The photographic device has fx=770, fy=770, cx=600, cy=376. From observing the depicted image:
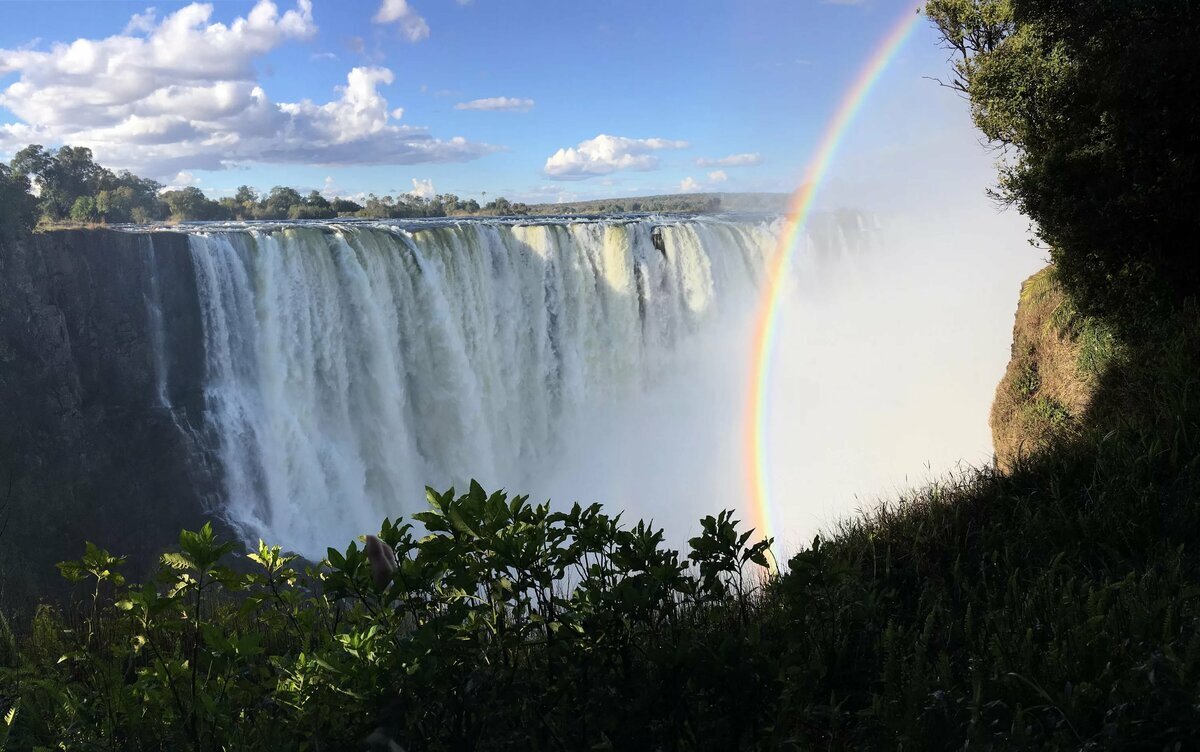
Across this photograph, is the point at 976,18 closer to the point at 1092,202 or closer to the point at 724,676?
the point at 1092,202

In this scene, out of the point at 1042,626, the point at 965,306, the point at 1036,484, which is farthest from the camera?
the point at 965,306

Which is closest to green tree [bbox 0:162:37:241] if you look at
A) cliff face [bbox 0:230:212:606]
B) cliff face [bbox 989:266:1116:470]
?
cliff face [bbox 0:230:212:606]

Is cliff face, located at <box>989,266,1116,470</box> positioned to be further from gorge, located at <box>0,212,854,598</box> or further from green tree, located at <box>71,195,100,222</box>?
green tree, located at <box>71,195,100,222</box>

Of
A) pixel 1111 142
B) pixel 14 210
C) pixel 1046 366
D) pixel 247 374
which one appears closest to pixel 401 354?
pixel 247 374

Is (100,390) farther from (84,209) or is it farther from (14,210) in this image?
(84,209)

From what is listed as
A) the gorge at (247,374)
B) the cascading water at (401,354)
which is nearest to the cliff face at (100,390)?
the gorge at (247,374)

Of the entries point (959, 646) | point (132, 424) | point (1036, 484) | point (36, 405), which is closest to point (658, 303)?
point (132, 424)

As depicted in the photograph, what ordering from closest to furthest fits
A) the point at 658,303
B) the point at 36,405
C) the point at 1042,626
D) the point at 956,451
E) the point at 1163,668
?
the point at 1163,668
the point at 1042,626
the point at 36,405
the point at 956,451
the point at 658,303
